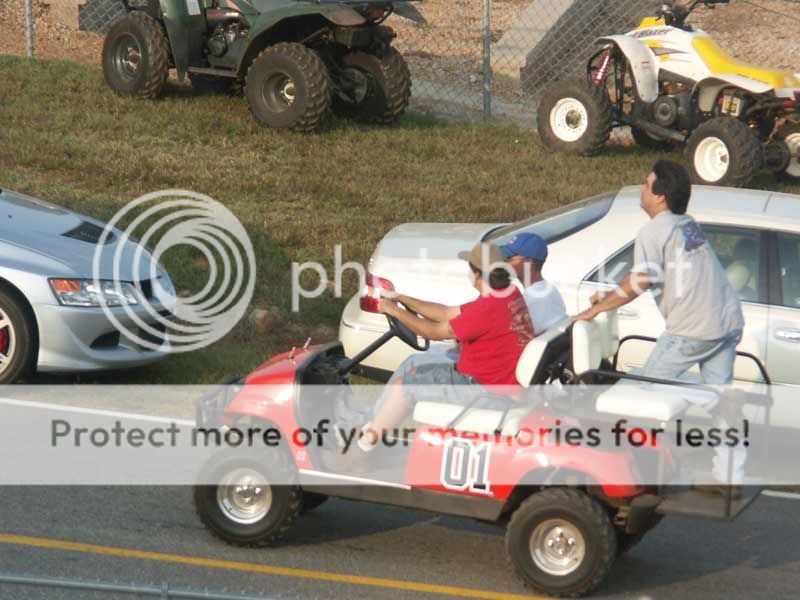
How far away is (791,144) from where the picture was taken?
50.3ft

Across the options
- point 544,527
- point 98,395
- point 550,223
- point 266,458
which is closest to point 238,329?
point 98,395

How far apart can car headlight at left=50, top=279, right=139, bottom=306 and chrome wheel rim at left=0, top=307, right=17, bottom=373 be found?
0.37 metres

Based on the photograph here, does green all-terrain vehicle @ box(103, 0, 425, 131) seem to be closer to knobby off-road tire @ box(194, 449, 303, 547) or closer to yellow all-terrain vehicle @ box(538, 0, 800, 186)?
yellow all-terrain vehicle @ box(538, 0, 800, 186)

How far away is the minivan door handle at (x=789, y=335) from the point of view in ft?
27.6

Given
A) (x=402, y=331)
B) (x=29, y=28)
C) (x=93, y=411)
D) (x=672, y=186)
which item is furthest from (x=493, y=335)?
(x=29, y=28)

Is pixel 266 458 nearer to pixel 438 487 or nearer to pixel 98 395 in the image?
pixel 438 487

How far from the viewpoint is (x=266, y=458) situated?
6648 millimetres

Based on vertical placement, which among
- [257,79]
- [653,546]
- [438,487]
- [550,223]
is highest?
[257,79]

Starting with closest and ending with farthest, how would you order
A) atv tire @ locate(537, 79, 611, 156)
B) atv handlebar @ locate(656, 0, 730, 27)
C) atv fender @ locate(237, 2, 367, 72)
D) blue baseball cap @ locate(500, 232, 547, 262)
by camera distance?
blue baseball cap @ locate(500, 232, 547, 262), atv fender @ locate(237, 2, 367, 72), atv tire @ locate(537, 79, 611, 156), atv handlebar @ locate(656, 0, 730, 27)

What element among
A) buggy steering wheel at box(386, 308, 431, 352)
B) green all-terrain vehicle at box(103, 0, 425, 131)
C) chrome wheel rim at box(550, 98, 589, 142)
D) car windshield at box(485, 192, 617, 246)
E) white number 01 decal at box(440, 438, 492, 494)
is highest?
green all-terrain vehicle at box(103, 0, 425, 131)

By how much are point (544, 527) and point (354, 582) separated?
0.91m

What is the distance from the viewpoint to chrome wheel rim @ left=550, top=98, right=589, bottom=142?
15753 millimetres

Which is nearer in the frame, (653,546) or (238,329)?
(653,546)

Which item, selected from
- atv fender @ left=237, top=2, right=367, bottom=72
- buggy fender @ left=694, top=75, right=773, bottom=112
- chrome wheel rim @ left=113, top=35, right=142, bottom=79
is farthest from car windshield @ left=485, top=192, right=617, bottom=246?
chrome wheel rim @ left=113, top=35, right=142, bottom=79
